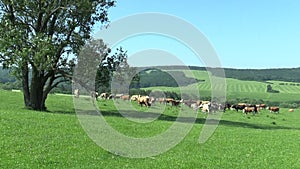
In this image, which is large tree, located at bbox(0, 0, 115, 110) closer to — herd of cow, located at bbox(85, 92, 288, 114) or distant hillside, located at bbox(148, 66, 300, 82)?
herd of cow, located at bbox(85, 92, 288, 114)

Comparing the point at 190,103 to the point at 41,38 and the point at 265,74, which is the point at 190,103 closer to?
the point at 41,38

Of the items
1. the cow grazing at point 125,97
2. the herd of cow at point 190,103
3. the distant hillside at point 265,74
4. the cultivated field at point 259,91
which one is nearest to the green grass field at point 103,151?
the herd of cow at point 190,103

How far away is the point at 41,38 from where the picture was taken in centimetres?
3691

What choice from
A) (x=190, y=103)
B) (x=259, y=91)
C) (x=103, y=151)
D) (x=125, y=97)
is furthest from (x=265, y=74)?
(x=103, y=151)

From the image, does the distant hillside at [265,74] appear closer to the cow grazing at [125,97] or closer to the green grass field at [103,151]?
the cow grazing at [125,97]

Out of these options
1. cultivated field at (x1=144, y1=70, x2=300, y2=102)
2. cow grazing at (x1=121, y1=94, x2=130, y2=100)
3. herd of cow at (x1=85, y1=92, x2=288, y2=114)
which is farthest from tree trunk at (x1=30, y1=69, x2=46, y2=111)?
cultivated field at (x1=144, y1=70, x2=300, y2=102)

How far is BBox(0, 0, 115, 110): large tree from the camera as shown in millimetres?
36125

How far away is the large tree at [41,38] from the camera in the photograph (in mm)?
36125

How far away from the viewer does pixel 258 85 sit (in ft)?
499

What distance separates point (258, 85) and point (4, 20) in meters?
128

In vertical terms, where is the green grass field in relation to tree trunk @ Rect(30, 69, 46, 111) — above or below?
below

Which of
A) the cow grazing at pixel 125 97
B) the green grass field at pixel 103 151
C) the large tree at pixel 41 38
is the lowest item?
the green grass field at pixel 103 151

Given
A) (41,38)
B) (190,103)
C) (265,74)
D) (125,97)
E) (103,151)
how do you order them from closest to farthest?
(103,151) → (41,38) → (190,103) → (125,97) → (265,74)

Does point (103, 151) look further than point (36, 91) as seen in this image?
No
